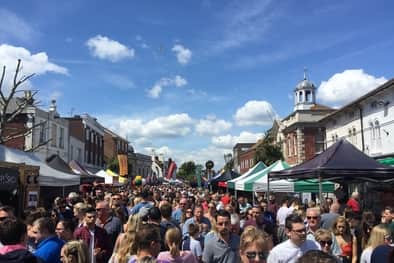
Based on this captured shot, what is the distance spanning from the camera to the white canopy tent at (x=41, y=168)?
1205cm

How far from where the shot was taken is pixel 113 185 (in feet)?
92.5

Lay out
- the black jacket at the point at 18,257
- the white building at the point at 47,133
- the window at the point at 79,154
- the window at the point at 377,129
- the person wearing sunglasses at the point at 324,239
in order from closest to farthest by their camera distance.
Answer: the black jacket at the point at 18,257, the person wearing sunglasses at the point at 324,239, the window at the point at 377,129, the white building at the point at 47,133, the window at the point at 79,154

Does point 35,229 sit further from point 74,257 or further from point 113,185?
point 113,185

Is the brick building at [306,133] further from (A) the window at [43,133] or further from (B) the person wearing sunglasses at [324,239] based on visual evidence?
(B) the person wearing sunglasses at [324,239]

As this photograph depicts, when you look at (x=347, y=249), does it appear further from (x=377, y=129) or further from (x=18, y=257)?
(x=377, y=129)

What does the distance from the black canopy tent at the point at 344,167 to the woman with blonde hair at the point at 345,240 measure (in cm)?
415

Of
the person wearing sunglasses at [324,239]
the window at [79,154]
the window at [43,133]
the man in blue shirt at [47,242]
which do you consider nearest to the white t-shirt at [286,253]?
the person wearing sunglasses at [324,239]

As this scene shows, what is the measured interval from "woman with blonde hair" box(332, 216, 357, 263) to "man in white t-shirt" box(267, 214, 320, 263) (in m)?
1.69

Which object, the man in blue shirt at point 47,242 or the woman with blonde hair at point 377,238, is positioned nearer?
the man in blue shirt at point 47,242

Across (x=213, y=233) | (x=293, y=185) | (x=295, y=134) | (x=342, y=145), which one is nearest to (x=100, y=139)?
(x=295, y=134)

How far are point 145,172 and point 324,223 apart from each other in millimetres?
101962

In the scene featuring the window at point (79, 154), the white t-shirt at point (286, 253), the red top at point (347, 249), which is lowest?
the red top at point (347, 249)

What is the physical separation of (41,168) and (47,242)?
32.6 feet

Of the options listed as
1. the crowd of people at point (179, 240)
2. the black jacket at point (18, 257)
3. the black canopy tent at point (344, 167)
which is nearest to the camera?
the black jacket at point (18, 257)
